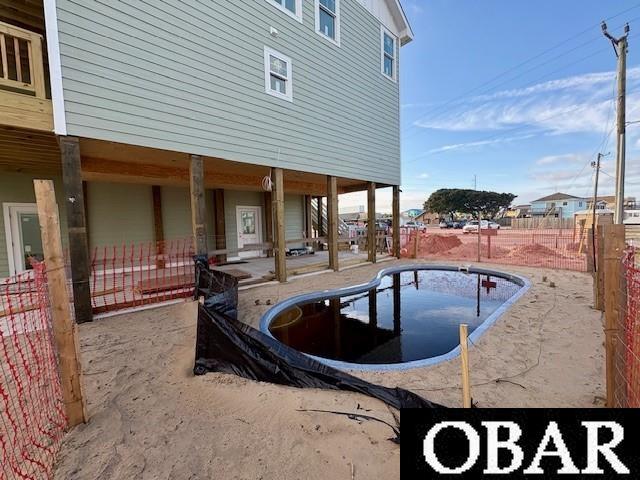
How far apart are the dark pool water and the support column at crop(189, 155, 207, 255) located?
2041 mm

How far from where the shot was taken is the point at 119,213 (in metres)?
8.02

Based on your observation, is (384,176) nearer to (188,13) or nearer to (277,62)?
(277,62)

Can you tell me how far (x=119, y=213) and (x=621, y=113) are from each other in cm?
1546

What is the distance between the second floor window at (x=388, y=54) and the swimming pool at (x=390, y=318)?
7157mm

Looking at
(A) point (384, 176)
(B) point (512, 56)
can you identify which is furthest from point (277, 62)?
(B) point (512, 56)

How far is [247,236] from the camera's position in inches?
433

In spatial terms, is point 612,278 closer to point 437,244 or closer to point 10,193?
point 10,193

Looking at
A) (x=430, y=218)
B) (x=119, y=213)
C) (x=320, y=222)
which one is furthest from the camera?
Answer: (x=430, y=218)

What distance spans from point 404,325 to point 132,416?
3771 millimetres

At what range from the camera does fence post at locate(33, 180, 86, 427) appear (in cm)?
200

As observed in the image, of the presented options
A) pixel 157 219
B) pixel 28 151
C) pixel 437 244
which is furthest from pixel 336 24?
pixel 437 244

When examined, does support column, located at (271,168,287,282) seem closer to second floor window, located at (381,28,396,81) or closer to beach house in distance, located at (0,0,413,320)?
beach house in distance, located at (0,0,413,320)

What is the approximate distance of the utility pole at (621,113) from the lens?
360 inches

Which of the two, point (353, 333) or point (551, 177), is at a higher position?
point (551, 177)
